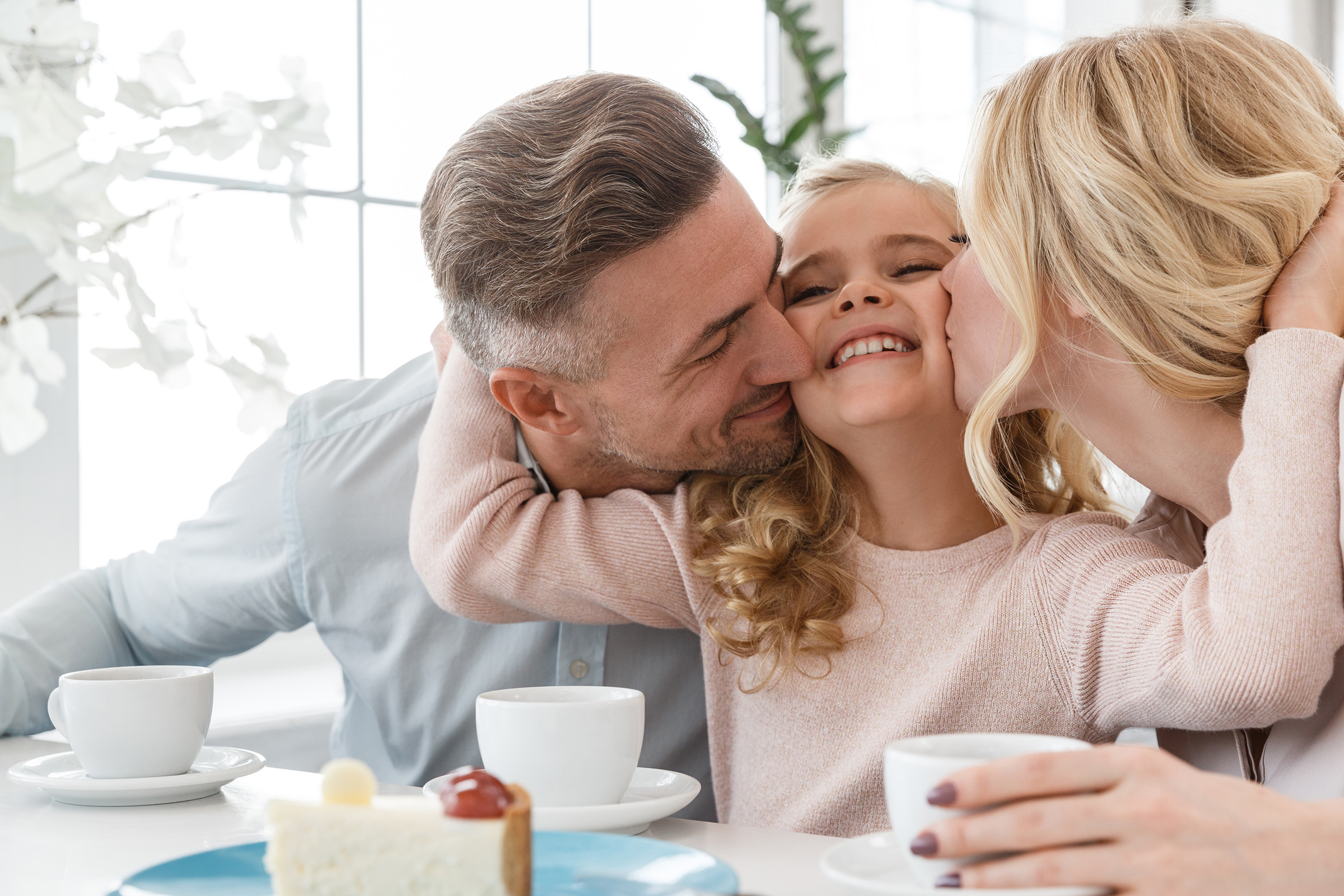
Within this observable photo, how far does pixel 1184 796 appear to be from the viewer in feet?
2.23

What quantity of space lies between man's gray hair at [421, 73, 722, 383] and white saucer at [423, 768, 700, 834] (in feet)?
2.04

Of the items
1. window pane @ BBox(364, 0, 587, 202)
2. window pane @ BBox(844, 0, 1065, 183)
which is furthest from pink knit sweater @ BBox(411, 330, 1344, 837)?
window pane @ BBox(844, 0, 1065, 183)

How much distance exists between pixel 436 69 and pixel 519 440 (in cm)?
109

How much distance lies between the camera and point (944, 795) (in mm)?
626

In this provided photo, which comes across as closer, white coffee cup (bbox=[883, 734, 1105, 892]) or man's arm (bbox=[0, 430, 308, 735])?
white coffee cup (bbox=[883, 734, 1105, 892])

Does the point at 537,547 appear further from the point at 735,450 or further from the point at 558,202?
the point at 558,202

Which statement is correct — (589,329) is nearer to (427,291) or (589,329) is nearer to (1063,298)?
(1063,298)

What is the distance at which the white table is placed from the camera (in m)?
0.77

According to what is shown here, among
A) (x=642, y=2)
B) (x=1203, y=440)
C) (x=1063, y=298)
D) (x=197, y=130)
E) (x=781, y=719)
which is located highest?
(x=642, y=2)

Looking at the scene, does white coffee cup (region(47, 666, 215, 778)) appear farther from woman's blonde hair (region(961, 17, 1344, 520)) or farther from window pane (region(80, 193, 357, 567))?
window pane (region(80, 193, 357, 567))

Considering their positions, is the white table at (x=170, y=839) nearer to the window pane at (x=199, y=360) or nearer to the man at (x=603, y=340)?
the man at (x=603, y=340)

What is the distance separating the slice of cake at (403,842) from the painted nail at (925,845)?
0.68 ft

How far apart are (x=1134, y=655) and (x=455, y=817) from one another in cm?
65

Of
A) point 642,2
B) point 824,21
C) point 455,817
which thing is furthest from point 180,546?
point 824,21
